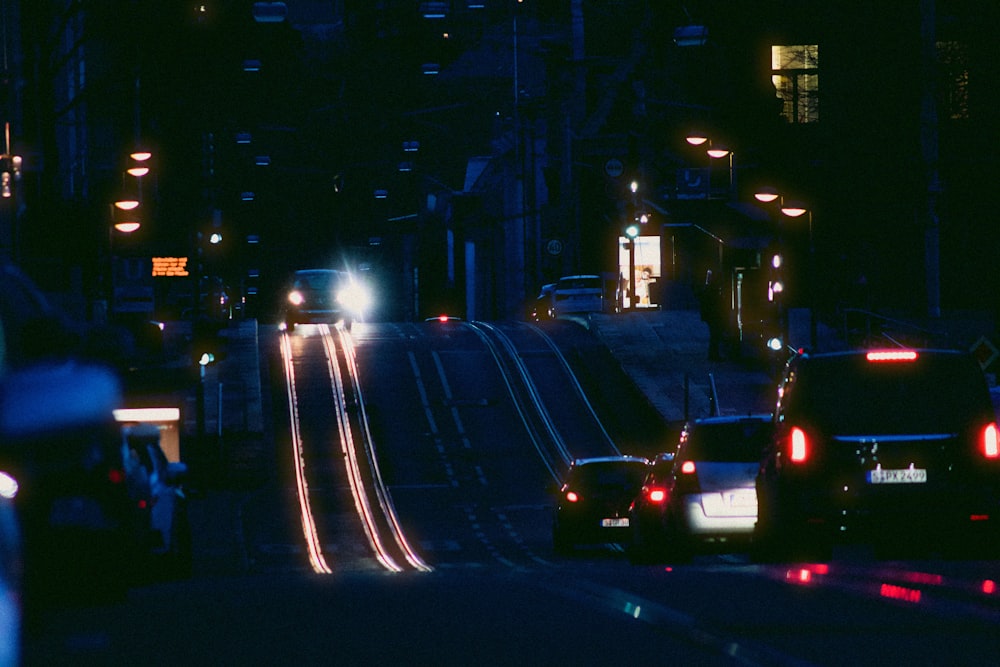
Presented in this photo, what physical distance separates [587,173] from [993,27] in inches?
1699

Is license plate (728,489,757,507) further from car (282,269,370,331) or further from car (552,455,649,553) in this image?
car (282,269,370,331)

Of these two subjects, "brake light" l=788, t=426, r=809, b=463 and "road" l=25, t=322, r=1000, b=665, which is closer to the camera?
"road" l=25, t=322, r=1000, b=665

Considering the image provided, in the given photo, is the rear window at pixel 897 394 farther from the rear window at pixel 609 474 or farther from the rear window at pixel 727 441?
the rear window at pixel 609 474

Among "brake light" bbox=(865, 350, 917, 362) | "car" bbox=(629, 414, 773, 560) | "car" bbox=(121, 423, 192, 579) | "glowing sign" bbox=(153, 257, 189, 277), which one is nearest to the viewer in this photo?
"car" bbox=(121, 423, 192, 579)

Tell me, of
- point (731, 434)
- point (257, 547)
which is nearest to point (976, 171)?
point (257, 547)

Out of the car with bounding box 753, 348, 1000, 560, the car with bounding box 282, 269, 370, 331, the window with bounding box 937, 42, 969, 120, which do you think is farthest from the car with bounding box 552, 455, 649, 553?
the car with bounding box 282, 269, 370, 331

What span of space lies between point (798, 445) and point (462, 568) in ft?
27.3

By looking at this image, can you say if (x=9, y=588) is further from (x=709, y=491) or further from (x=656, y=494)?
(x=656, y=494)

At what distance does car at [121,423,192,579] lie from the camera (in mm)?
12500

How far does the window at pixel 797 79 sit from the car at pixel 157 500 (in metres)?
41.7

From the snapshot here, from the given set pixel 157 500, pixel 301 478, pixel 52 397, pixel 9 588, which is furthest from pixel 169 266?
pixel 9 588

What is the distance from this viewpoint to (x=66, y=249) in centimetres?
3619

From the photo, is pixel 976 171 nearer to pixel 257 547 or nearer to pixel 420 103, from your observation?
pixel 257 547

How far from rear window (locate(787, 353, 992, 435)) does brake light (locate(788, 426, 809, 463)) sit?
0.59 feet
